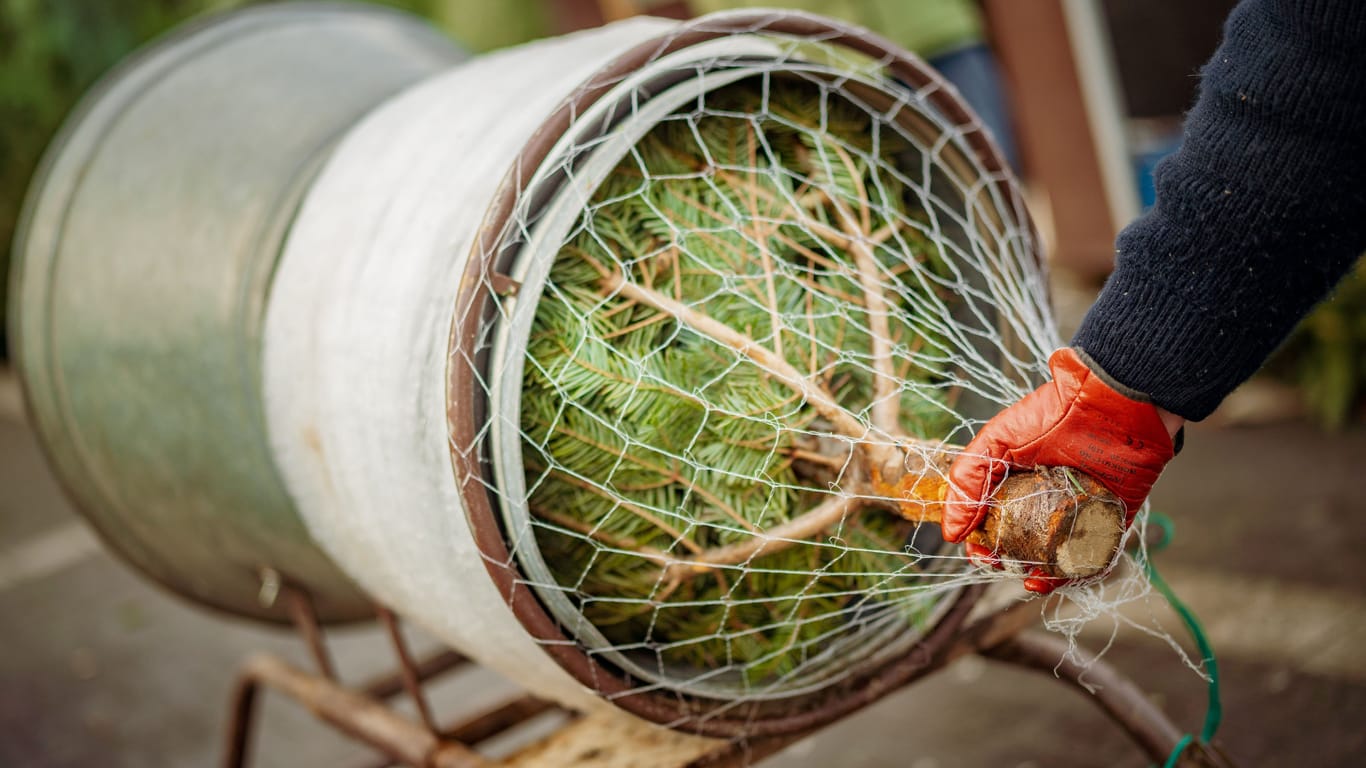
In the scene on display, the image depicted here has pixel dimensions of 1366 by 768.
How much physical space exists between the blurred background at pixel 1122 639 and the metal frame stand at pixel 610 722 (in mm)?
673

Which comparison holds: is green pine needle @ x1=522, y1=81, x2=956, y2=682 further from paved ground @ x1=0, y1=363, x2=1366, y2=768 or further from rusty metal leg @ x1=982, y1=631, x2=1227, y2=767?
paved ground @ x1=0, y1=363, x2=1366, y2=768

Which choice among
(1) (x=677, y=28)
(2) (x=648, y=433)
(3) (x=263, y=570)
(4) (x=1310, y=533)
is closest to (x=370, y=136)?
(1) (x=677, y=28)

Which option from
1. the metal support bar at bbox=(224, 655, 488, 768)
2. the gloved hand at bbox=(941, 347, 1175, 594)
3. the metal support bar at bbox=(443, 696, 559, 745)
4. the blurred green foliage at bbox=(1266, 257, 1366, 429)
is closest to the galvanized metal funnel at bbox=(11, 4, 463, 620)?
the metal support bar at bbox=(224, 655, 488, 768)

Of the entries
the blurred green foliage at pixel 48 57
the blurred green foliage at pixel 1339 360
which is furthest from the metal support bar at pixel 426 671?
the blurred green foliage at pixel 48 57

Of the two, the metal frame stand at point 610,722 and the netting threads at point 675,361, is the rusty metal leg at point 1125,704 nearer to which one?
the metal frame stand at point 610,722

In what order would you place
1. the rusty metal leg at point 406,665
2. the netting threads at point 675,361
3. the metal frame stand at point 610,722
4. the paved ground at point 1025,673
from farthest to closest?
the paved ground at point 1025,673
the rusty metal leg at point 406,665
the metal frame stand at point 610,722
the netting threads at point 675,361

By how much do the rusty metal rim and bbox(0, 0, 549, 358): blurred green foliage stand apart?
512 cm

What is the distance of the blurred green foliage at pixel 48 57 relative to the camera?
5660mm

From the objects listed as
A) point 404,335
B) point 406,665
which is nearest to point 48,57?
point 406,665

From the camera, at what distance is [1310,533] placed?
9.11ft

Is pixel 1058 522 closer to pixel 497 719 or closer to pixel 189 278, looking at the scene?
pixel 497 719

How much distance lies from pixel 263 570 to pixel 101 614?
2.56 m

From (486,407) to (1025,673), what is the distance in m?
1.98

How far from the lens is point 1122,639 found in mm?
2609
